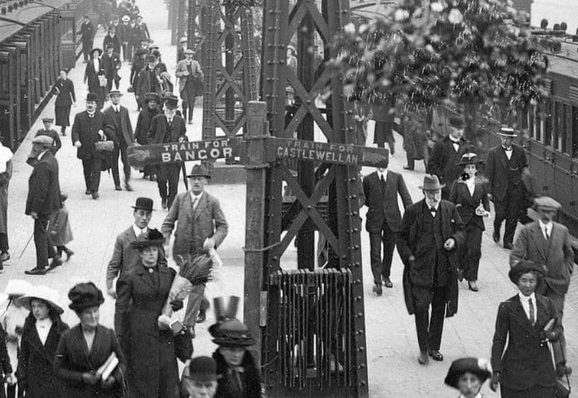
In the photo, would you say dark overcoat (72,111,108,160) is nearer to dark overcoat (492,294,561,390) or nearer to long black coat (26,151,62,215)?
long black coat (26,151,62,215)

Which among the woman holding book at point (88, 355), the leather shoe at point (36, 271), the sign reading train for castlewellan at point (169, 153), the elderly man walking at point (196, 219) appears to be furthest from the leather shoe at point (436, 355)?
the leather shoe at point (36, 271)

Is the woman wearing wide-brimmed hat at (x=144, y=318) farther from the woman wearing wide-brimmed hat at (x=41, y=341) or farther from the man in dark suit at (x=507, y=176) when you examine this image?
the man in dark suit at (x=507, y=176)

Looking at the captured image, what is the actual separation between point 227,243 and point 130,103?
18.9 meters

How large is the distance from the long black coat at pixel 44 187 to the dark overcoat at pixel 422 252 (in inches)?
202

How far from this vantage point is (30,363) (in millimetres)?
10484

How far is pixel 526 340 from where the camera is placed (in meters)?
10.7

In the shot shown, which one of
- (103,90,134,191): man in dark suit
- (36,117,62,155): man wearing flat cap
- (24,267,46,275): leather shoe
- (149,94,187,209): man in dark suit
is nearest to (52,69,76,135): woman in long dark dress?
(103,90,134,191): man in dark suit

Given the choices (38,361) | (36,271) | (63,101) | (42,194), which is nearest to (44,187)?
(42,194)

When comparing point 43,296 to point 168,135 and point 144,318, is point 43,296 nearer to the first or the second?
point 144,318

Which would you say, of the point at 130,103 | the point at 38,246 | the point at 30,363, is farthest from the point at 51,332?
the point at 130,103

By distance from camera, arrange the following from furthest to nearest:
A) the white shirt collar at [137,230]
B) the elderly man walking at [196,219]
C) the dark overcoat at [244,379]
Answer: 1. the elderly man walking at [196,219]
2. the white shirt collar at [137,230]
3. the dark overcoat at [244,379]

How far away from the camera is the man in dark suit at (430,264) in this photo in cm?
1362

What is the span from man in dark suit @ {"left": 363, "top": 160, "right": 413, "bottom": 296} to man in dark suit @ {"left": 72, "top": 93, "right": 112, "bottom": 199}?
7172mm

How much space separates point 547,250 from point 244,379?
4878 millimetres
